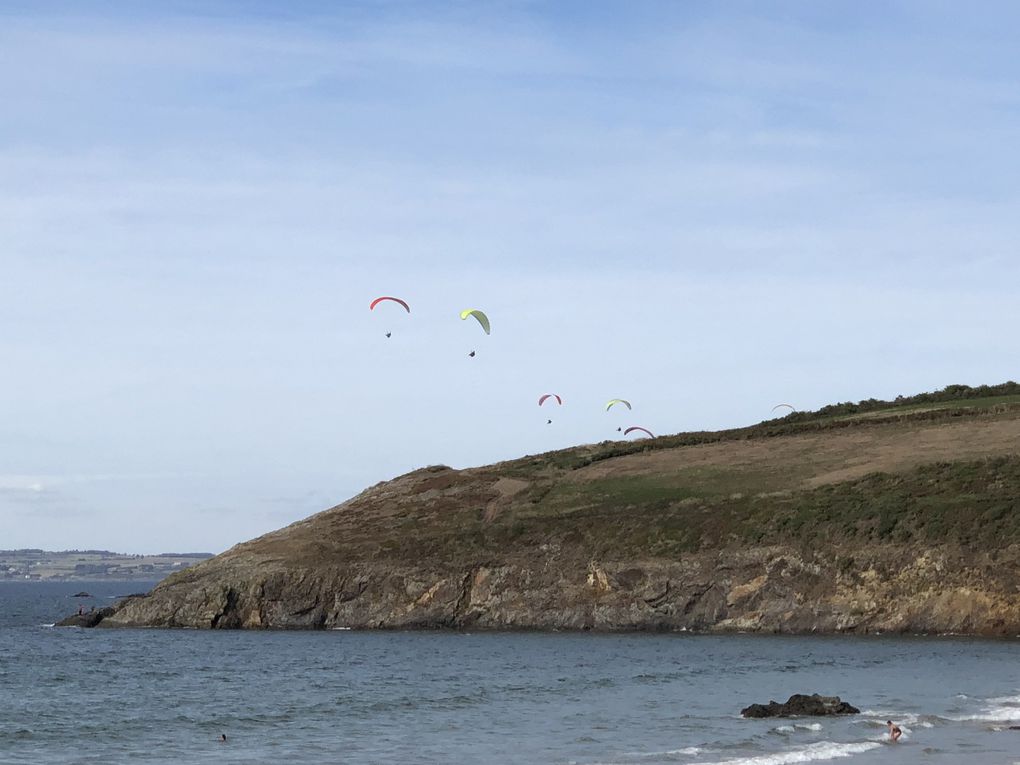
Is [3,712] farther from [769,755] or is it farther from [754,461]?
[754,461]

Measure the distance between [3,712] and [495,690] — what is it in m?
19.2

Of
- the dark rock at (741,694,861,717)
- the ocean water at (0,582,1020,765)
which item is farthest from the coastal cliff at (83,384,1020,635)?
the dark rock at (741,694,861,717)

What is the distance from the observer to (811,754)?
120 ft

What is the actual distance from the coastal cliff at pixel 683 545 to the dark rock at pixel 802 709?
3126 cm

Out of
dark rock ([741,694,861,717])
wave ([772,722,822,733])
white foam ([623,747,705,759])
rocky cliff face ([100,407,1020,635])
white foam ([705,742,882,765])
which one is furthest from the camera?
rocky cliff face ([100,407,1020,635])

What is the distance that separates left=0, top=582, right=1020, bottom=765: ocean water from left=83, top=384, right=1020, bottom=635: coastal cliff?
4.01 m

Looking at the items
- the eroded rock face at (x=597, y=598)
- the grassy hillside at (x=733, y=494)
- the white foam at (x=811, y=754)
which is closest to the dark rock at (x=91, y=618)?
the eroded rock face at (x=597, y=598)

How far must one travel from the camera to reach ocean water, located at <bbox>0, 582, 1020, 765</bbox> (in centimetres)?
3769

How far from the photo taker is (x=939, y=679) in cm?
5284

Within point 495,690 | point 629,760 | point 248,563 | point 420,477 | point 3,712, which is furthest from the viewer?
point 420,477

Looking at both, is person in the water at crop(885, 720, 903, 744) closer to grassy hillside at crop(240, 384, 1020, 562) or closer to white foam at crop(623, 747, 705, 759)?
white foam at crop(623, 747, 705, 759)

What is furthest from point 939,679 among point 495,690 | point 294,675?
point 294,675

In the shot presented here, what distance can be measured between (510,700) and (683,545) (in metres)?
37.5

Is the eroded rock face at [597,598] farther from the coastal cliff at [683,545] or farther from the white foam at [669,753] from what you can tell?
the white foam at [669,753]
